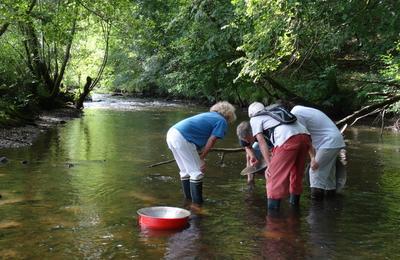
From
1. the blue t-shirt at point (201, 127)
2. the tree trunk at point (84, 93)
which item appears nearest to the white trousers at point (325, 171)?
the blue t-shirt at point (201, 127)

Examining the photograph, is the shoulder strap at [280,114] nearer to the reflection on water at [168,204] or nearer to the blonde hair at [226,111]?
the blonde hair at [226,111]

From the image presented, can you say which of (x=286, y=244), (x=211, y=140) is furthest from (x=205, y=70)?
(x=286, y=244)

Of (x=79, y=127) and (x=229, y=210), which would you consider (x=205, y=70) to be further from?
(x=229, y=210)

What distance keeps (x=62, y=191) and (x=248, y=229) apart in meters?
3.36

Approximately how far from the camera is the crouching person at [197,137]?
698 cm

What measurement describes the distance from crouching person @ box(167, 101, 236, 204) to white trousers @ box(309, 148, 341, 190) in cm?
149

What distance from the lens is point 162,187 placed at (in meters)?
8.43

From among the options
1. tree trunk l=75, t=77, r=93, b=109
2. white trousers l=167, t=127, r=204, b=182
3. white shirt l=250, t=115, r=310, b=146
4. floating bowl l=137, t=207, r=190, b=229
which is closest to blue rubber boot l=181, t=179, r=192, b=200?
white trousers l=167, t=127, r=204, b=182

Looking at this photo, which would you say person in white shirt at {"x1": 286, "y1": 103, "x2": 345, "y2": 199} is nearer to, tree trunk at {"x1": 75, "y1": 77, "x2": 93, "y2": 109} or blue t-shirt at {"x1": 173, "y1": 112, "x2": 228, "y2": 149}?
blue t-shirt at {"x1": 173, "y1": 112, "x2": 228, "y2": 149}

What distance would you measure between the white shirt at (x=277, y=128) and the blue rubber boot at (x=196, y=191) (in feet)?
3.69

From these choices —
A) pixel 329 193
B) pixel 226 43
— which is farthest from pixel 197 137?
pixel 226 43

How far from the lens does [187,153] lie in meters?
7.02

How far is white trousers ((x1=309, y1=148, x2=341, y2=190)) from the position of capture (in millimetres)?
7441

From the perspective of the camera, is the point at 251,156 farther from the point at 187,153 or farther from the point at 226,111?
the point at 187,153
